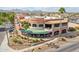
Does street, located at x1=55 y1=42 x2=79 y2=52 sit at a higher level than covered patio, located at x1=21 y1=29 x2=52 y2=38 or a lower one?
lower

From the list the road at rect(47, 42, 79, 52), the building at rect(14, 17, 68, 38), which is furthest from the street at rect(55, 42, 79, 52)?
the building at rect(14, 17, 68, 38)

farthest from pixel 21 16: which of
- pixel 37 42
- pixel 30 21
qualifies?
pixel 37 42

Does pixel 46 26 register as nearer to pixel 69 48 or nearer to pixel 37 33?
pixel 37 33

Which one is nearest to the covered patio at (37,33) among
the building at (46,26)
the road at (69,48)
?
the building at (46,26)

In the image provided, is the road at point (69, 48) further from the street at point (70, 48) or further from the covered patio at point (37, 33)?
the covered patio at point (37, 33)

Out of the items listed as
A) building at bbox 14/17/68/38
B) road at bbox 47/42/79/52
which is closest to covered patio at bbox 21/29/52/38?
building at bbox 14/17/68/38

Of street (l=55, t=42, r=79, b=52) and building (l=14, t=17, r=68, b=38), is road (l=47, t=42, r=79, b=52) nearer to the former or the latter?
street (l=55, t=42, r=79, b=52)

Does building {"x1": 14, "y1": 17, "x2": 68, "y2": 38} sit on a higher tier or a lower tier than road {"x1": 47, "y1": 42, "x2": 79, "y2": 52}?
higher

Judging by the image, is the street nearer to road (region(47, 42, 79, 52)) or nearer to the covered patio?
road (region(47, 42, 79, 52))
